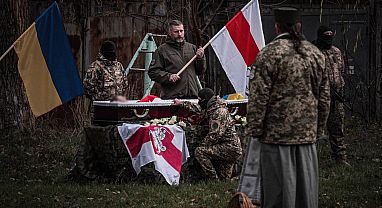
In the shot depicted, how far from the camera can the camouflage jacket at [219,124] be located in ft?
34.1

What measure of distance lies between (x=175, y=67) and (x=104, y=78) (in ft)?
3.06

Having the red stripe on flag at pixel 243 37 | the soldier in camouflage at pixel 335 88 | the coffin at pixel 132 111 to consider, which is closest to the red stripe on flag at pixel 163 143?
the coffin at pixel 132 111

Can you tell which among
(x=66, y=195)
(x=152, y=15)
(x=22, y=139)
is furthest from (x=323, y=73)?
(x=152, y=15)

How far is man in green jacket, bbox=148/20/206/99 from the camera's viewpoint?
36.2 ft

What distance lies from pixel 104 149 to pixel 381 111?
8.42 meters

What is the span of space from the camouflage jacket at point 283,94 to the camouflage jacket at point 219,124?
3328 millimetres

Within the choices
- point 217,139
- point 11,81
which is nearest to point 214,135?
point 217,139

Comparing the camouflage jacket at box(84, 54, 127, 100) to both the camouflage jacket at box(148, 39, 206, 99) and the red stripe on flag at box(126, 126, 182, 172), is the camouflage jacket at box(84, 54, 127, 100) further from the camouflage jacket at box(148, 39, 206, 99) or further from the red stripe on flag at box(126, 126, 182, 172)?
the red stripe on flag at box(126, 126, 182, 172)

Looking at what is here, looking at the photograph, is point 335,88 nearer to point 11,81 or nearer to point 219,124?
point 219,124

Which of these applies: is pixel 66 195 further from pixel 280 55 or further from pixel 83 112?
pixel 83 112

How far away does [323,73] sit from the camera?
23.6 ft

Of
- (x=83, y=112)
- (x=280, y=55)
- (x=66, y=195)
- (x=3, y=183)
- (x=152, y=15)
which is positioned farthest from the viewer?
(x=152, y=15)

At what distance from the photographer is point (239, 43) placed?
1186cm

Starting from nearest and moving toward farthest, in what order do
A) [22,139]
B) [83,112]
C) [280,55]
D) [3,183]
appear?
[280,55] < [3,183] < [22,139] < [83,112]
